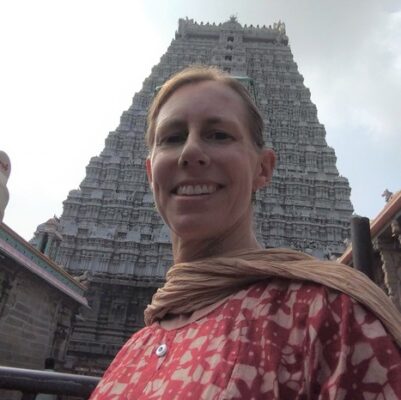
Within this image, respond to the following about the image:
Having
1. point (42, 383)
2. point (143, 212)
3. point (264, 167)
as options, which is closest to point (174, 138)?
point (264, 167)

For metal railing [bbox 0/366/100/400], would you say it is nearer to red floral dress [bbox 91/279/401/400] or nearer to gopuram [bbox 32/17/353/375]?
red floral dress [bbox 91/279/401/400]

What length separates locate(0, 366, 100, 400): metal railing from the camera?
1.57 meters

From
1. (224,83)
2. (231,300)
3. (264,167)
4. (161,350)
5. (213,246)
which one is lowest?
(161,350)

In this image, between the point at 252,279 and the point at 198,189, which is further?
the point at 198,189

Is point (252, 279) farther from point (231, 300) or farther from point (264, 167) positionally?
point (264, 167)

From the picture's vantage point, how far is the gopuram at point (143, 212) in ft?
61.4

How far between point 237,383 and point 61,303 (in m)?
10.7

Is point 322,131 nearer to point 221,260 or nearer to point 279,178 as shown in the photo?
point 279,178

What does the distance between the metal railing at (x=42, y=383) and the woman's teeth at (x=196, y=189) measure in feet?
3.49

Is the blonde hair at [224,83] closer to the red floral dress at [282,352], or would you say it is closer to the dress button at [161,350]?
the red floral dress at [282,352]

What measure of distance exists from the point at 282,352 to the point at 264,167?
704 millimetres

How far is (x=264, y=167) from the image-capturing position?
4.29 feet

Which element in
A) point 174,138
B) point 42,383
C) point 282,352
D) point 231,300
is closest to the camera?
point 282,352

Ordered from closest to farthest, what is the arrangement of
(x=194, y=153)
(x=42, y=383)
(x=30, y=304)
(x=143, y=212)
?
(x=194, y=153) < (x=42, y=383) < (x=30, y=304) < (x=143, y=212)
